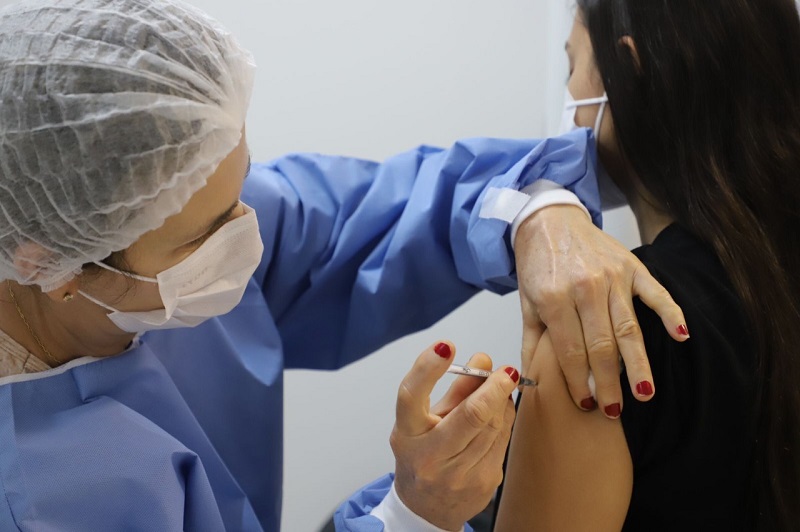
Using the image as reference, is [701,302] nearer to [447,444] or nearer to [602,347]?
[602,347]

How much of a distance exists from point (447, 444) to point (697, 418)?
12.6 inches

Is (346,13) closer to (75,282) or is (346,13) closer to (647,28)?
(647,28)

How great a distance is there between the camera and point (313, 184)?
1379 millimetres

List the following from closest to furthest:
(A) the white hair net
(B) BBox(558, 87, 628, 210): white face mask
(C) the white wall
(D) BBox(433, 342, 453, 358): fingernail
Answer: (A) the white hair net
(D) BBox(433, 342, 453, 358): fingernail
(B) BBox(558, 87, 628, 210): white face mask
(C) the white wall

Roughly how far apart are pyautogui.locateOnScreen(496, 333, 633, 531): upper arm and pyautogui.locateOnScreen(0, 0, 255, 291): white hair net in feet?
1.64

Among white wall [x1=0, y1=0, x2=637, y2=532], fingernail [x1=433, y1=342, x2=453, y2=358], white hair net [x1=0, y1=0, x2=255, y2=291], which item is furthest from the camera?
white wall [x1=0, y1=0, x2=637, y2=532]

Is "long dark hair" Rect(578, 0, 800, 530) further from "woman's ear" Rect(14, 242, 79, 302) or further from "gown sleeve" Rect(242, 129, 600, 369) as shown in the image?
"woman's ear" Rect(14, 242, 79, 302)

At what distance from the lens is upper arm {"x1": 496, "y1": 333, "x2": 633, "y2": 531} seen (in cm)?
96

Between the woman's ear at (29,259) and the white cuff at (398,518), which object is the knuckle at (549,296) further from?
the woman's ear at (29,259)

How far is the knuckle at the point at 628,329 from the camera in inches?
37.0

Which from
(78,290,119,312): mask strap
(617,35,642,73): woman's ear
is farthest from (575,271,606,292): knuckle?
(78,290,119,312): mask strap

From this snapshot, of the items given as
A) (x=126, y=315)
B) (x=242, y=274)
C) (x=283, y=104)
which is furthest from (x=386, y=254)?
(x=283, y=104)

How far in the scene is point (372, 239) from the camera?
137 cm

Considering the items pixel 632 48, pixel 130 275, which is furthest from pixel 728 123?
pixel 130 275
